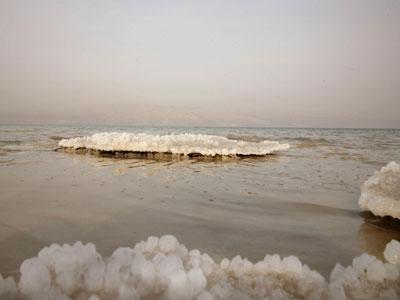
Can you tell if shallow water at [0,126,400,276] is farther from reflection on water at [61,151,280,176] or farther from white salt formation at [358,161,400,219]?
reflection on water at [61,151,280,176]

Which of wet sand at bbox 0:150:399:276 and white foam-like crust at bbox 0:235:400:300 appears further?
wet sand at bbox 0:150:399:276

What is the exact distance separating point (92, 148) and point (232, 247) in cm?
888

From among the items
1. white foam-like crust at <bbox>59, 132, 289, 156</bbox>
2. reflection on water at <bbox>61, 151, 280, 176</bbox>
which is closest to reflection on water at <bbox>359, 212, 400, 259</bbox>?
reflection on water at <bbox>61, 151, 280, 176</bbox>

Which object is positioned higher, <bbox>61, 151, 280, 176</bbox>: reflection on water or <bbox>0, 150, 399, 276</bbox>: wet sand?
<bbox>0, 150, 399, 276</bbox>: wet sand

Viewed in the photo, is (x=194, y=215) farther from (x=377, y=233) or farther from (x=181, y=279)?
(x=181, y=279)

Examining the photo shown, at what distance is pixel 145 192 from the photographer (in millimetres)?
4977

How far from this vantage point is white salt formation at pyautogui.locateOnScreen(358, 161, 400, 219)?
11.5 feet

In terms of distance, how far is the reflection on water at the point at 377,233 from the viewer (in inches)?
116

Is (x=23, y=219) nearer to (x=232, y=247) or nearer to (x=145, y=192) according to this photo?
(x=145, y=192)

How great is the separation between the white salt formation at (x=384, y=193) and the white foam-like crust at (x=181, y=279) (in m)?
1.81

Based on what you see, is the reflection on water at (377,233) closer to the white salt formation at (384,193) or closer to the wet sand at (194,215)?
the wet sand at (194,215)

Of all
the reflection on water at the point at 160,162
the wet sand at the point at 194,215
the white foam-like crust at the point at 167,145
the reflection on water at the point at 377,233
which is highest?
the white foam-like crust at the point at 167,145

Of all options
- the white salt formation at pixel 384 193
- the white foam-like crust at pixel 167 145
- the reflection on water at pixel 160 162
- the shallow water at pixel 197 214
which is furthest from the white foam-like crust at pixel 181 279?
the white foam-like crust at pixel 167 145

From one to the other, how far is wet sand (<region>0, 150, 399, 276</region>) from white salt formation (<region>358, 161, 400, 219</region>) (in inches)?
6.1
